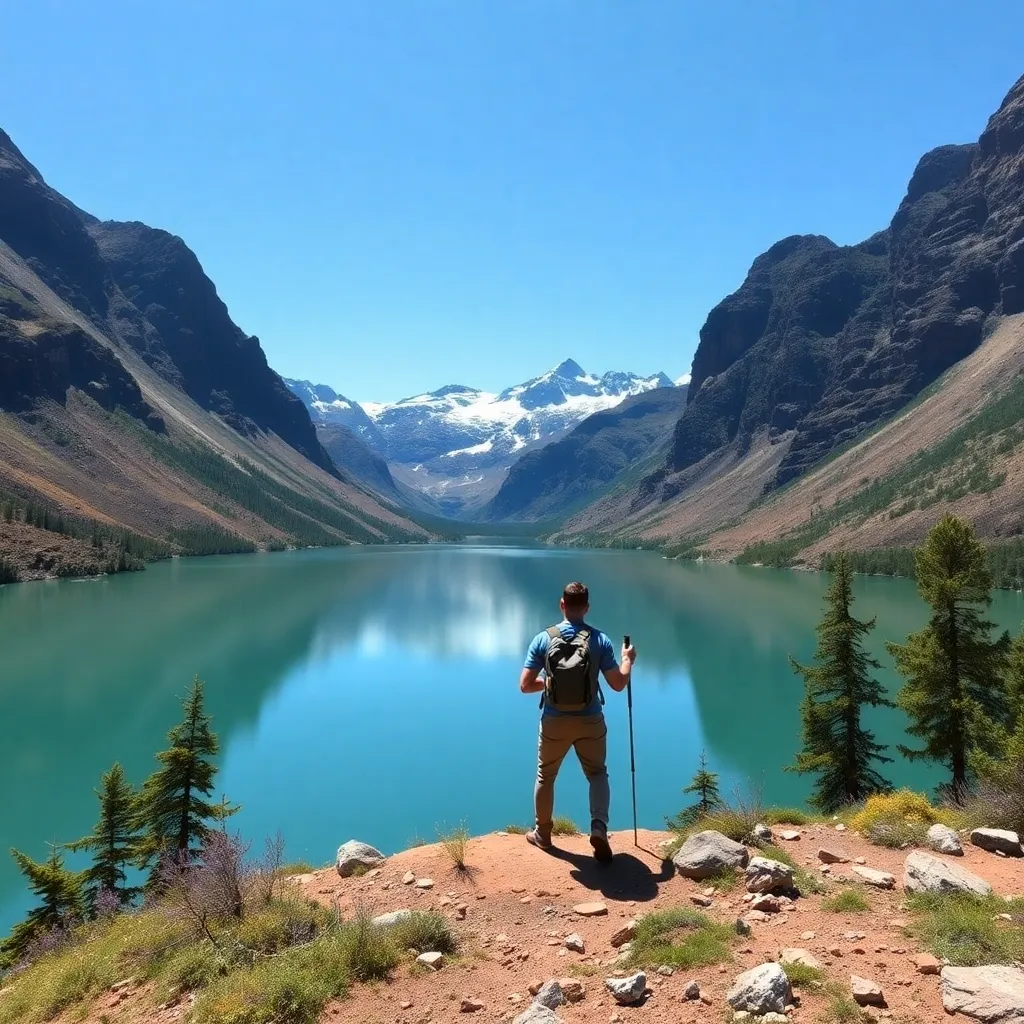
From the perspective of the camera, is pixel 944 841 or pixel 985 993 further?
pixel 944 841

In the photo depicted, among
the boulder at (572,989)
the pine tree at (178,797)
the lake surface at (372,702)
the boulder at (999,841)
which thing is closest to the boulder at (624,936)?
the boulder at (572,989)

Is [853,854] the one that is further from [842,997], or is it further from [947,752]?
[947,752]

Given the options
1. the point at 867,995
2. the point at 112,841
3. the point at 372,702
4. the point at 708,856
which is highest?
the point at 867,995

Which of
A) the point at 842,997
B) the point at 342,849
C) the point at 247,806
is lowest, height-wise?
A: the point at 247,806

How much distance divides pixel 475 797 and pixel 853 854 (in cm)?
1967

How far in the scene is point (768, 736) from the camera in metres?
36.4

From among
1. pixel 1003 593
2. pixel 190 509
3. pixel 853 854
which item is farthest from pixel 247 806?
pixel 190 509

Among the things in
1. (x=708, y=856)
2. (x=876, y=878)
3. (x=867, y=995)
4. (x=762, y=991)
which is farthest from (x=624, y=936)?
(x=876, y=878)

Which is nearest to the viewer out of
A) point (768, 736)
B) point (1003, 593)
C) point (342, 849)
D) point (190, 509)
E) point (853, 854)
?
point (853, 854)

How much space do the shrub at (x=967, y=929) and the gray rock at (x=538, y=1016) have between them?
356 cm

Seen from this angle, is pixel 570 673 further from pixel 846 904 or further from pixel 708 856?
pixel 846 904

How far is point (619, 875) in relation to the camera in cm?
931

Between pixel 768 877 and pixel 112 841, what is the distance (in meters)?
15.6

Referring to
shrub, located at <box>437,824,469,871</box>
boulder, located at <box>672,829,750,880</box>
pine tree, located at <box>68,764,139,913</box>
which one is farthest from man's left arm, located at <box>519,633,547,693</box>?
pine tree, located at <box>68,764,139,913</box>
